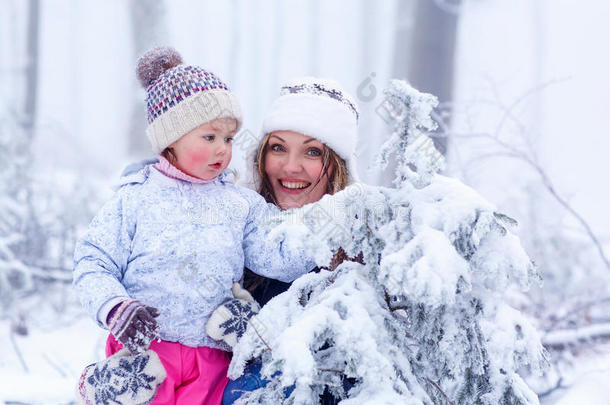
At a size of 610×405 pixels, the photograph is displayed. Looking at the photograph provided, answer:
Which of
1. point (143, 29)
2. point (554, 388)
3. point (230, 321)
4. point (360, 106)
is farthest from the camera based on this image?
point (143, 29)

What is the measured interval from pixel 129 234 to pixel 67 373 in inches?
120

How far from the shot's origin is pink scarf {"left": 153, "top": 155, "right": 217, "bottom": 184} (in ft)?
6.43

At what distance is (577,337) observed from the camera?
3.79 meters

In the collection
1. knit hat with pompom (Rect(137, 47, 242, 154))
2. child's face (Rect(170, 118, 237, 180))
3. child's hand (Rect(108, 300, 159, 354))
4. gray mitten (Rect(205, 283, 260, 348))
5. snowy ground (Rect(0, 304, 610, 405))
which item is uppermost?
knit hat with pompom (Rect(137, 47, 242, 154))

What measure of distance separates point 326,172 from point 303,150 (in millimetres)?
145

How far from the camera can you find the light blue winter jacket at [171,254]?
6.02 feet

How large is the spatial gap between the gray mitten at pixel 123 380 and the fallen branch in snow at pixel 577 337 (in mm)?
3015

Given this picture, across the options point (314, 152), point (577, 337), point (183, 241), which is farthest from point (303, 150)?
point (577, 337)

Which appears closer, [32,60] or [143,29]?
[143,29]

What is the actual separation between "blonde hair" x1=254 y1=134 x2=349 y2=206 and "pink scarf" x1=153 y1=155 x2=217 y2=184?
49cm

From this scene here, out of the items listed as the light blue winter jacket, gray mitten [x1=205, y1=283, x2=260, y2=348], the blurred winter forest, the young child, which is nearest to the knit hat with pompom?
the young child

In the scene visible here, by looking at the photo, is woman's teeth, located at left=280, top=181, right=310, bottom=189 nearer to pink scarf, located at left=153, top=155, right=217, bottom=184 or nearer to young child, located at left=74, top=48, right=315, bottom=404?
young child, located at left=74, top=48, right=315, bottom=404

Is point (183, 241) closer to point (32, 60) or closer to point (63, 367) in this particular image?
point (63, 367)

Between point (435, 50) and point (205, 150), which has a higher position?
point (435, 50)
